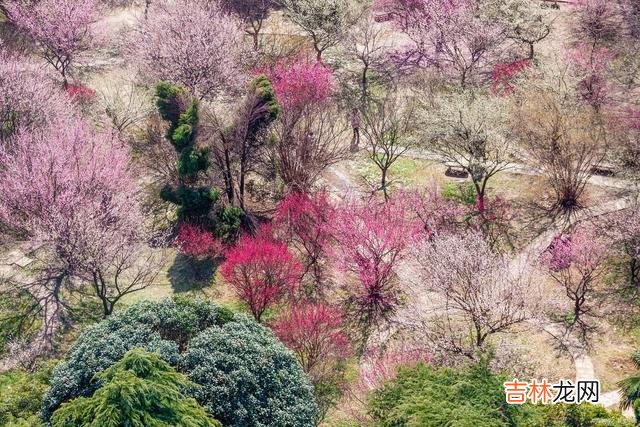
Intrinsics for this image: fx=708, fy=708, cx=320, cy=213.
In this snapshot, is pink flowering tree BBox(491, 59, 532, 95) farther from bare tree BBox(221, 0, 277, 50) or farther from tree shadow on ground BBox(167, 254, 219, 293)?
tree shadow on ground BBox(167, 254, 219, 293)

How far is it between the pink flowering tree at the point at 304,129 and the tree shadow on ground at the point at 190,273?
25.7ft

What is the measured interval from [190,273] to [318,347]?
11.3 metres

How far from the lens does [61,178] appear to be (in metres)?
41.0

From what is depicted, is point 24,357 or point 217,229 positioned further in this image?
point 217,229

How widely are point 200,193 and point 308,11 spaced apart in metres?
24.0

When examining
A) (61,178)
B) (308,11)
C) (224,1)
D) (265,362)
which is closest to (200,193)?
(61,178)

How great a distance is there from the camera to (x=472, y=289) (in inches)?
1390

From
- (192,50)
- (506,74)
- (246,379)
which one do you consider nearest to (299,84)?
(192,50)

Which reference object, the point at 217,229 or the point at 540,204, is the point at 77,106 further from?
the point at 540,204

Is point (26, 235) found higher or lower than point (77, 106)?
lower

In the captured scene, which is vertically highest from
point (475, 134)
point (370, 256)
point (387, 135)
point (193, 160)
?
point (387, 135)

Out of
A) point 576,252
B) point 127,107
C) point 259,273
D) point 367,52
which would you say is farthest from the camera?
point 367,52

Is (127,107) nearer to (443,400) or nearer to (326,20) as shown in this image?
(326,20)

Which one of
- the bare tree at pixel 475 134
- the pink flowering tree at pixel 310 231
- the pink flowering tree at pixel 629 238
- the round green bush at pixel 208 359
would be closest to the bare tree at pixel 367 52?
the bare tree at pixel 475 134
